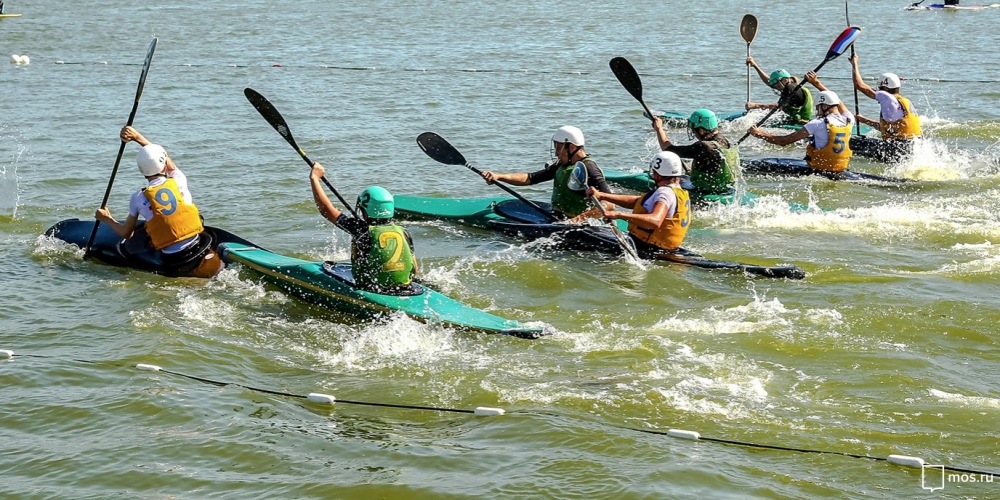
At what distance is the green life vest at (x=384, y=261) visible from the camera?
8.08m

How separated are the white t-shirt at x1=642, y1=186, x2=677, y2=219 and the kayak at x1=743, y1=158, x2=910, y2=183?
14.2 feet

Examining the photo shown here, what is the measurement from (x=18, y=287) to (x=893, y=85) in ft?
35.0

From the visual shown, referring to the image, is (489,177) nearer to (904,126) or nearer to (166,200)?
(166,200)

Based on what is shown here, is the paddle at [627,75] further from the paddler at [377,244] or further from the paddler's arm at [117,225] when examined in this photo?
the paddler's arm at [117,225]

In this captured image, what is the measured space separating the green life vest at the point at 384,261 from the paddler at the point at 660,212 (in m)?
2.45

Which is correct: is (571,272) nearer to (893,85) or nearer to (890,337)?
(890,337)

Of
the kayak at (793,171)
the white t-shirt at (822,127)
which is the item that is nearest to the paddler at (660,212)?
the white t-shirt at (822,127)

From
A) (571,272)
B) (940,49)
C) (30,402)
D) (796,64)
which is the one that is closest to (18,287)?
(30,402)

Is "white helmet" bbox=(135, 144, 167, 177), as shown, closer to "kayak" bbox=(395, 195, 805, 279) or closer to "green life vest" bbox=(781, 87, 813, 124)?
"kayak" bbox=(395, 195, 805, 279)

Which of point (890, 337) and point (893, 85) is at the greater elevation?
point (893, 85)

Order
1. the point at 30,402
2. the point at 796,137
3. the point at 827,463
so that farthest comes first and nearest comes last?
1. the point at 796,137
2. the point at 30,402
3. the point at 827,463

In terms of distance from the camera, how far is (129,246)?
9.77m

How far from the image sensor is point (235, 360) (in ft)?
26.2

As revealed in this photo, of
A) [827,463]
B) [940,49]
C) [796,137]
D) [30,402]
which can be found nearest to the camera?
[827,463]
